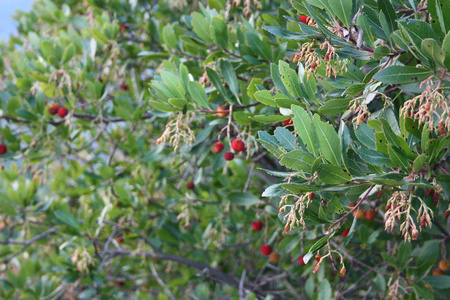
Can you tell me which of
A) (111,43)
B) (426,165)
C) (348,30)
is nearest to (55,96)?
(111,43)

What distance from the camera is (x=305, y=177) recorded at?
133cm

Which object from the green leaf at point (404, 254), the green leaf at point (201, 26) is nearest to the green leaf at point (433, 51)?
the green leaf at point (201, 26)

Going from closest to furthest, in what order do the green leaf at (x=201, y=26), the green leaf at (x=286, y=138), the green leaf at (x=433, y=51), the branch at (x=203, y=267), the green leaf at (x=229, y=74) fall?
the green leaf at (x=433, y=51) < the green leaf at (x=286, y=138) < the green leaf at (x=229, y=74) < the green leaf at (x=201, y=26) < the branch at (x=203, y=267)

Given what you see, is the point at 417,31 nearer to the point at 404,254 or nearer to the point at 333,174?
the point at 333,174

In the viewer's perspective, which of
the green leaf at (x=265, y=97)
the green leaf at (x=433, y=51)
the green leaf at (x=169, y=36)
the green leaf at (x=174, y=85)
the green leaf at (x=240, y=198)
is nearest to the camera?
the green leaf at (x=433, y=51)

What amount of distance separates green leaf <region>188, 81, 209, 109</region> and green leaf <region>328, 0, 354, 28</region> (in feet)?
2.19

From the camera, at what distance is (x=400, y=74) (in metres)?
1.26

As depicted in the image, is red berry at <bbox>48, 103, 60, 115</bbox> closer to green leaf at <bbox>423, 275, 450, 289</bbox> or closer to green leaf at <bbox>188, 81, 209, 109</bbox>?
green leaf at <bbox>188, 81, 209, 109</bbox>

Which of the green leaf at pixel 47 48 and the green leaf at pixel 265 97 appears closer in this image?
the green leaf at pixel 265 97

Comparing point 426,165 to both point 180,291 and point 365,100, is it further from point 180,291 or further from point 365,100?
point 180,291

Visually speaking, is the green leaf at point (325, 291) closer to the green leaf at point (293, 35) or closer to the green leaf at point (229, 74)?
the green leaf at point (229, 74)

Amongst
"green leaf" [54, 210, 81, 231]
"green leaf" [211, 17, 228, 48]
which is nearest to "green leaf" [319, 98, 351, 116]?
"green leaf" [211, 17, 228, 48]

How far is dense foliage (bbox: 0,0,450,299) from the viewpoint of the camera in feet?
4.21

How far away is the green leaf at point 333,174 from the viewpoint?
1.23 meters
